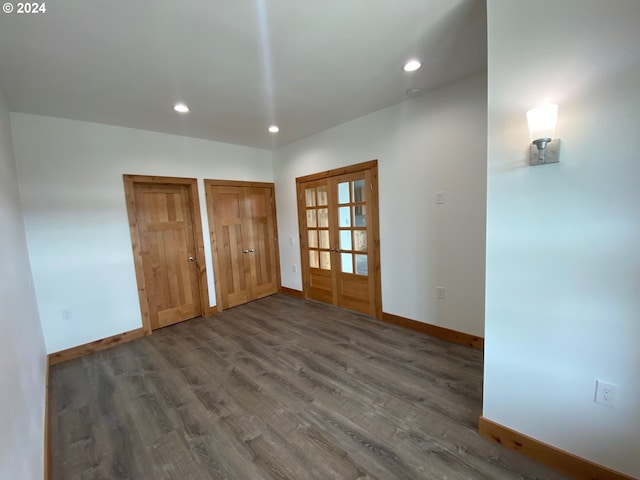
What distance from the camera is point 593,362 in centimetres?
126

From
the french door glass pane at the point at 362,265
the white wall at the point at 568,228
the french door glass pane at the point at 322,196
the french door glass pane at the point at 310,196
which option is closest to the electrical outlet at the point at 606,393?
the white wall at the point at 568,228

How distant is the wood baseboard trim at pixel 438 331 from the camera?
2.65 metres

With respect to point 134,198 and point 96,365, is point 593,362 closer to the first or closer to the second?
point 96,365

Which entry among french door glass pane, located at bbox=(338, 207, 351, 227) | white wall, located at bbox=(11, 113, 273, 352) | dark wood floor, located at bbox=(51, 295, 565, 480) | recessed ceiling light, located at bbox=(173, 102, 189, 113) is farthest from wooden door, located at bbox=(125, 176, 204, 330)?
french door glass pane, located at bbox=(338, 207, 351, 227)

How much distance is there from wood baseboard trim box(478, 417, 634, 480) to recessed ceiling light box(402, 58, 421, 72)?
2.68 m

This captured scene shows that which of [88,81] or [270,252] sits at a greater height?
[88,81]

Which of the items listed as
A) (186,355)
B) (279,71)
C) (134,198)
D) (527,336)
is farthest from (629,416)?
(134,198)

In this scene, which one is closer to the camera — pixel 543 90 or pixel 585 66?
pixel 585 66

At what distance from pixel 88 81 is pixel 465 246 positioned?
12.3 feet

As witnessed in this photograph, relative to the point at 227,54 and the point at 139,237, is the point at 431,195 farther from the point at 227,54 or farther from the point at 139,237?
the point at 139,237

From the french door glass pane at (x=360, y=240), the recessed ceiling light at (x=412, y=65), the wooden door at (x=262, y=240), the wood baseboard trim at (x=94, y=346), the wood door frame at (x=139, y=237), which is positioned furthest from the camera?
the wooden door at (x=262, y=240)

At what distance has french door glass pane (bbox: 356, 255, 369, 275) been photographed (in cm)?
354

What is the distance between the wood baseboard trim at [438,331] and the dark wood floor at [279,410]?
9 centimetres

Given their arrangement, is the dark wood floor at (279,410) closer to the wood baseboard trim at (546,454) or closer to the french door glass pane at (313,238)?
the wood baseboard trim at (546,454)
